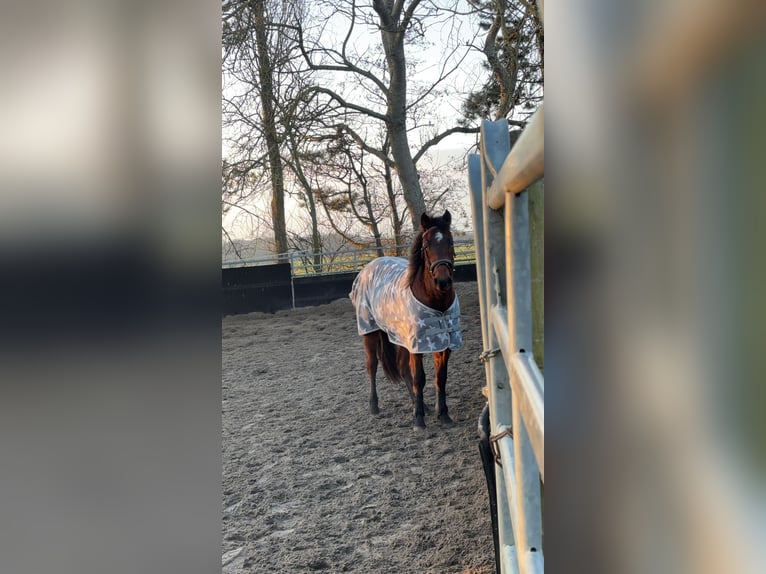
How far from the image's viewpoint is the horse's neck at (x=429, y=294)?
2.82 metres

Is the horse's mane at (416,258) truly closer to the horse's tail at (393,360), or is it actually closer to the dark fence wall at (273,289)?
the horse's tail at (393,360)

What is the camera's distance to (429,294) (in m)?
2.83

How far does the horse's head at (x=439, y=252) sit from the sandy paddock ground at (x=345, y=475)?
70 centimetres

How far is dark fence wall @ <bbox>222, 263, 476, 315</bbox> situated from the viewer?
5.81 metres

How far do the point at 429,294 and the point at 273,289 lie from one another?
3.34 meters

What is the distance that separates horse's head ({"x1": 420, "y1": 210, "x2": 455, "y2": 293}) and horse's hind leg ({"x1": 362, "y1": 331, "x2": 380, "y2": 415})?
26.7 inches

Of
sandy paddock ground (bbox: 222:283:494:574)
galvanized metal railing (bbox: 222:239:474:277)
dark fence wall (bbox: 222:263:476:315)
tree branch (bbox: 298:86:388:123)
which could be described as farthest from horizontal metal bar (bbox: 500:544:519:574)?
tree branch (bbox: 298:86:388:123)

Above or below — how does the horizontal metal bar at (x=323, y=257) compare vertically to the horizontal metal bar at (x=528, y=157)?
above

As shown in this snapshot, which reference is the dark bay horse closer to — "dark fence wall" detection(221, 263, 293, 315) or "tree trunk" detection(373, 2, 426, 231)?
"dark fence wall" detection(221, 263, 293, 315)

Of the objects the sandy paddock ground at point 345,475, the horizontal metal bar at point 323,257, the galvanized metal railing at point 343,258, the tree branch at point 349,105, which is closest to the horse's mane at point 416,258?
the sandy paddock ground at point 345,475
